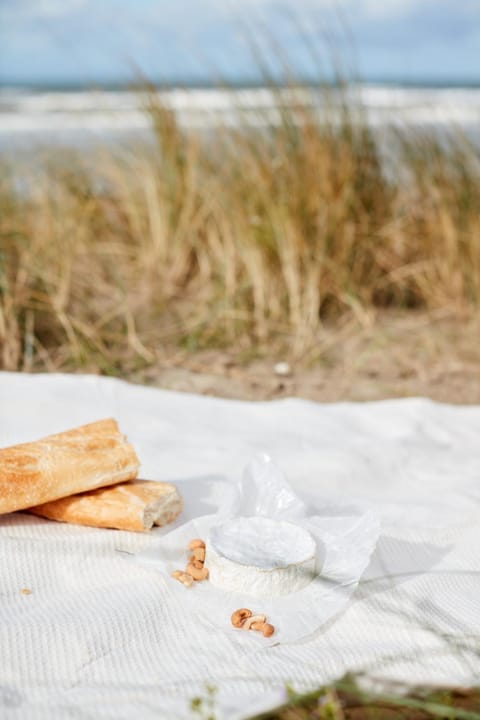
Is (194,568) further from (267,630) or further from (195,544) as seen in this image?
(267,630)

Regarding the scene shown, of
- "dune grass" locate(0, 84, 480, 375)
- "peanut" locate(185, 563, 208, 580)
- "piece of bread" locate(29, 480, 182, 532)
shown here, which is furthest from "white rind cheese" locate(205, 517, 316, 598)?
"dune grass" locate(0, 84, 480, 375)

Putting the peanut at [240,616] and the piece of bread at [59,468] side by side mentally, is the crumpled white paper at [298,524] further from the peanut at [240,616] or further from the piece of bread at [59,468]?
the piece of bread at [59,468]

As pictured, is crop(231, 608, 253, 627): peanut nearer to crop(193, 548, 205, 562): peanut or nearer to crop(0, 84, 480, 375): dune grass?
crop(193, 548, 205, 562): peanut

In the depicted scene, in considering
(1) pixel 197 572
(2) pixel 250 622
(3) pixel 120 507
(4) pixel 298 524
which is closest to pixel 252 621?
(2) pixel 250 622

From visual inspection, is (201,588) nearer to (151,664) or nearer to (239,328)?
(151,664)

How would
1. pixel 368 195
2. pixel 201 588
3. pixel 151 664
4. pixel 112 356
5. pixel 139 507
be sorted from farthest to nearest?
1. pixel 368 195
2. pixel 112 356
3. pixel 139 507
4. pixel 201 588
5. pixel 151 664

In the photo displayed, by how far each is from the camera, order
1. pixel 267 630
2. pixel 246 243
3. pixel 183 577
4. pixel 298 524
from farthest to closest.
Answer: pixel 246 243 → pixel 298 524 → pixel 183 577 → pixel 267 630

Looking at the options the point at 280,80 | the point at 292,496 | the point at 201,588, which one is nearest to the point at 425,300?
the point at 280,80
